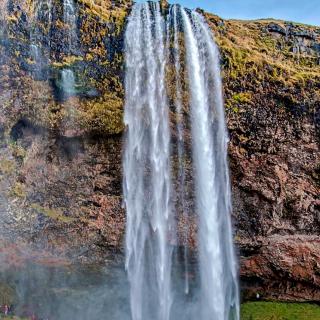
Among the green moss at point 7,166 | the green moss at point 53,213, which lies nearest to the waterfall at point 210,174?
the green moss at point 53,213

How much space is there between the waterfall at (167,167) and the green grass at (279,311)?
0.85 m

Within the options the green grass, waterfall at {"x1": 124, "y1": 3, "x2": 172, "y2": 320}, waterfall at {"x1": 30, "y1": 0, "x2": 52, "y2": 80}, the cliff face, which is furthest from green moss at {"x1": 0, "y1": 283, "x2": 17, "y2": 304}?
the green grass

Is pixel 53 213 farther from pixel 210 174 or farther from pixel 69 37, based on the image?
pixel 69 37

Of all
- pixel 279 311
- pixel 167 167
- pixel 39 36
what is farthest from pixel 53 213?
pixel 279 311

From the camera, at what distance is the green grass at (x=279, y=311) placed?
18156mm

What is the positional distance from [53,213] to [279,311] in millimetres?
9424

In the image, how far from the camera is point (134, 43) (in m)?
18.2

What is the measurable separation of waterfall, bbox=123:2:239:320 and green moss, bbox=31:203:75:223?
2.33 m

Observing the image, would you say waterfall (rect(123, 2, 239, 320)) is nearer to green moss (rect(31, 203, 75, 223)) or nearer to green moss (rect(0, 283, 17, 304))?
green moss (rect(31, 203, 75, 223))

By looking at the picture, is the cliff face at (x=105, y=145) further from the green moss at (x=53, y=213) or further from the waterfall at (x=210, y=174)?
the waterfall at (x=210, y=174)

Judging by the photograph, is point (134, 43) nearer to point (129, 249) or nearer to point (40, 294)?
point (129, 249)

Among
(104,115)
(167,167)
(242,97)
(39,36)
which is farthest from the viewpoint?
(242,97)

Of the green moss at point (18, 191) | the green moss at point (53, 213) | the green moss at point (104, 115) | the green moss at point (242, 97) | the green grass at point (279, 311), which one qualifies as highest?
the green moss at point (242, 97)

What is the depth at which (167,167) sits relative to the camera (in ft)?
59.2
